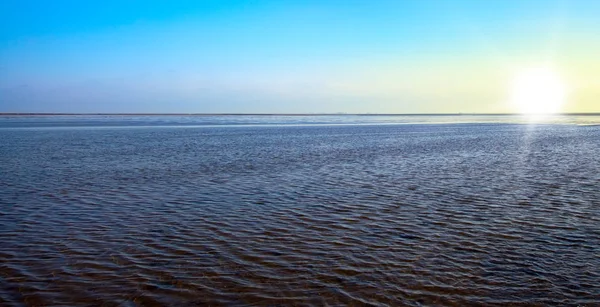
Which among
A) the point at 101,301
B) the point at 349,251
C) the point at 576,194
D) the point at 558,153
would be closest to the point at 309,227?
the point at 349,251

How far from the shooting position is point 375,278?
8.09 metres

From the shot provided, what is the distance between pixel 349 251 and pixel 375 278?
5.24 ft

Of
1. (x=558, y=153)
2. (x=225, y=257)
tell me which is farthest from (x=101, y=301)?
(x=558, y=153)

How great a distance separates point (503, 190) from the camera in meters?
17.2

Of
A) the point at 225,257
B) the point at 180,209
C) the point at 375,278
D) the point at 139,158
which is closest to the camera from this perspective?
the point at 375,278

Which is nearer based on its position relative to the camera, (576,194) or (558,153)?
(576,194)

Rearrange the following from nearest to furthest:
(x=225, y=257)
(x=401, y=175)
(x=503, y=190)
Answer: (x=225, y=257) → (x=503, y=190) → (x=401, y=175)

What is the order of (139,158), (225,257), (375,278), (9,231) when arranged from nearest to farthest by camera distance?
(375,278) → (225,257) → (9,231) → (139,158)

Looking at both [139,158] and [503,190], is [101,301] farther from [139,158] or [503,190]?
[139,158]

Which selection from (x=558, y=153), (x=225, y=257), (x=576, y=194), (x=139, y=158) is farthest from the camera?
(x=558, y=153)

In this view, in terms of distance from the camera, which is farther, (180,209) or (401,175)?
(401,175)

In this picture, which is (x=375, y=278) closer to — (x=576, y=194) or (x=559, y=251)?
(x=559, y=251)

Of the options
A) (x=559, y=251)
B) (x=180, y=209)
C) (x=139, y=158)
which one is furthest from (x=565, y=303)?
(x=139, y=158)

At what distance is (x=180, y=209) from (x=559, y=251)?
10834mm
